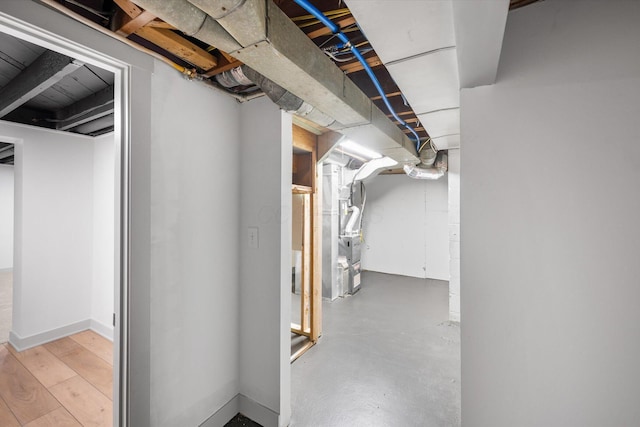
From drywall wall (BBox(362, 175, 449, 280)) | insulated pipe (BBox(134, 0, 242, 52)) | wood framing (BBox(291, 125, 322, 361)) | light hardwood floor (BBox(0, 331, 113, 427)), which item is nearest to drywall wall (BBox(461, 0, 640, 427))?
insulated pipe (BBox(134, 0, 242, 52))

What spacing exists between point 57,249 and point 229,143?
251 cm

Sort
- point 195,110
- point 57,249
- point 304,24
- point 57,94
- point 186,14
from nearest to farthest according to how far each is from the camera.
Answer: point 186,14 < point 304,24 < point 195,110 < point 57,94 < point 57,249

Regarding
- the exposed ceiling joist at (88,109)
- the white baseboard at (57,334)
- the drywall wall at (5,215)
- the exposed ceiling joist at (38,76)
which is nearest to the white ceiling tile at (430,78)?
the exposed ceiling joist at (38,76)

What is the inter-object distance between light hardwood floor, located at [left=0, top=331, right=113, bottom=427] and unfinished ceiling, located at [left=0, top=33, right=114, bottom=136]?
6.85 ft

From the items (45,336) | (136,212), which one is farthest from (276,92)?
(45,336)

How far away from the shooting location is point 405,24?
2.95 ft

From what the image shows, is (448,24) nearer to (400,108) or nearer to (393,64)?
(393,64)

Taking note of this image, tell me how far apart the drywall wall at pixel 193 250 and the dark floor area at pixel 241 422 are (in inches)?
5.8

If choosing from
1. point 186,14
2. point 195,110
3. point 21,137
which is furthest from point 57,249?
point 186,14

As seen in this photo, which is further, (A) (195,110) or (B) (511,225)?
(A) (195,110)

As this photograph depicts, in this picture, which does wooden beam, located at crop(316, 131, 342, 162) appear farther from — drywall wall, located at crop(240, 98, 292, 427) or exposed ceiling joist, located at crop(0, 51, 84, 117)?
exposed ceiling joist, located at crop(0, 51, 84, 117)

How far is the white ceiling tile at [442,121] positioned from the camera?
1.78 metres

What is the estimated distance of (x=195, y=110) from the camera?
59.1 inches

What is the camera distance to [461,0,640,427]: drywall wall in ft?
2.76
